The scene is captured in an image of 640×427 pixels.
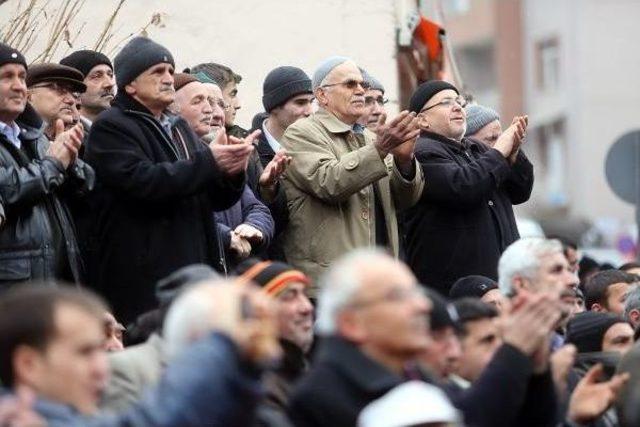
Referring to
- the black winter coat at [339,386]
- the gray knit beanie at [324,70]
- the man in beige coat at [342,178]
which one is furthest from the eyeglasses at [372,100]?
the black winter coat at [339,386]

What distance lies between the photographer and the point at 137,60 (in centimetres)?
1244

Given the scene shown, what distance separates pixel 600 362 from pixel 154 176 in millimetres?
2449

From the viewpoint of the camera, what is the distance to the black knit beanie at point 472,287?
13.1 meters

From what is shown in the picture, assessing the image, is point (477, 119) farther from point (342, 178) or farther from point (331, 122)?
point (342, 178)

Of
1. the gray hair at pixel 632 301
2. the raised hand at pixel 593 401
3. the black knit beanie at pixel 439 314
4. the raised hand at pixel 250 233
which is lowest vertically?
the gray hair at pixel 632 301

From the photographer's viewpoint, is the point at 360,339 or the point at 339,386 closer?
the point at 360,339

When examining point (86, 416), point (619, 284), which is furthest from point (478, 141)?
point (86, 416)

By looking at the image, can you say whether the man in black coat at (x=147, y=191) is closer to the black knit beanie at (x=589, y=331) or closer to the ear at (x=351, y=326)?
the black knit beanie at (x=589, y=331)

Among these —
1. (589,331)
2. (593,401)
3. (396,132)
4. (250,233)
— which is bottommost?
(589,331)

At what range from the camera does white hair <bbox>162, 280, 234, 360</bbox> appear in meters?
7.59

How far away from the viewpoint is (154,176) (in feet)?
39.2

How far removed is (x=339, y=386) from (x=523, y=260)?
2536 millimetres

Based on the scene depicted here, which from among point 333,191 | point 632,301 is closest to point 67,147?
point 333,191

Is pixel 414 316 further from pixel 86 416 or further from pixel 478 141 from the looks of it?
pixel 478 141
